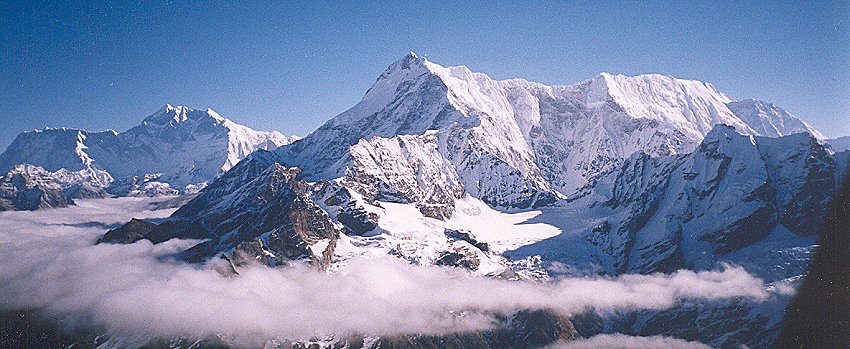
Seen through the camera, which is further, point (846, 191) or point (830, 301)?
point (830, 301)

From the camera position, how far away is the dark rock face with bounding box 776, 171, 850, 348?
437 feet

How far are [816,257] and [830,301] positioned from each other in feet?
58.9

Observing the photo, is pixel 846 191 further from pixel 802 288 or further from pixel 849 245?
pixel 802 288

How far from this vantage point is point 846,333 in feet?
436

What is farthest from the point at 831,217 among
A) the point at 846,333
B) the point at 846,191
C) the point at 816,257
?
Answer: the point at 846,191

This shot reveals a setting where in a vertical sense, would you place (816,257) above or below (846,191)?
below

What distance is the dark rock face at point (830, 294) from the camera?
437 ft

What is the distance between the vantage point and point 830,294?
149 m

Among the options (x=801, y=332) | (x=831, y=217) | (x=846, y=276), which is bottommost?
(x=801, y=332)

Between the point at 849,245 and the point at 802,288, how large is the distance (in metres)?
57.9

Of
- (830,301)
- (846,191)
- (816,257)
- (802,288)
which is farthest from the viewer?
(802,288)

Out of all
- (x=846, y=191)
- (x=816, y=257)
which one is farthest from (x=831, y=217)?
(x=846, y=191)

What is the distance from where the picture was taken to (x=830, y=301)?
146750mm

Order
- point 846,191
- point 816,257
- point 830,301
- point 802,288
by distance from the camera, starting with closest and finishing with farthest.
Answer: point 846,191
point 830,301
point 816,257
point 802,288
